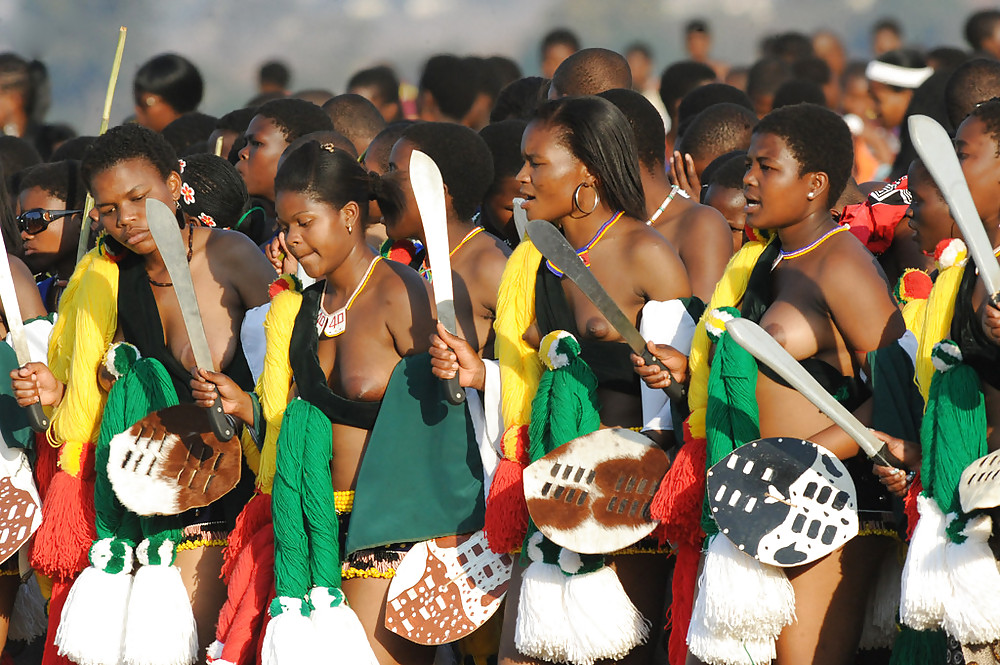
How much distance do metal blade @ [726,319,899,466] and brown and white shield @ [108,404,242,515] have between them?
1.81 metres

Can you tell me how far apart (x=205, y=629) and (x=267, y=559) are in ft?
1.60

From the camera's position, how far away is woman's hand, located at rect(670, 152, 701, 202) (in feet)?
19.0

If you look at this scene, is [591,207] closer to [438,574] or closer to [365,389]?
[365,389]

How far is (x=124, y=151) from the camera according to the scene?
461 cm

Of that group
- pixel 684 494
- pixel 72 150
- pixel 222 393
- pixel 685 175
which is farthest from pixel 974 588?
pixel 72 150

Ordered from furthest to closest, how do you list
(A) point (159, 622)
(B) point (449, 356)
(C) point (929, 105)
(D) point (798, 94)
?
(D) point (798, 94)
(C) point (929, 105)
(A) point (159, 622)
(B) point (449, 356)

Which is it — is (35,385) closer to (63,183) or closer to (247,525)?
(247,525)

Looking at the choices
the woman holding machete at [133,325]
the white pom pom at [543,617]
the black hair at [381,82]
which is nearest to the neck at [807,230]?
the white pom pom at [543,617]

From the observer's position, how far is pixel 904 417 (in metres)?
3.57

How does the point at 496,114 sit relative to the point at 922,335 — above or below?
below

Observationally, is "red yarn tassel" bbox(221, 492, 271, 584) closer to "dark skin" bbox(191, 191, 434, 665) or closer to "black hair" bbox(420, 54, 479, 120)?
"dark skin" bbox(191, 191, 434, 665)

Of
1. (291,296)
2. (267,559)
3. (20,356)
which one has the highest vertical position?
(291,296)

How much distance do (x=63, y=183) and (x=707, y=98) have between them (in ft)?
10.1

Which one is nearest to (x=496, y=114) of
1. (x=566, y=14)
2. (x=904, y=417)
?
(x=566, y=14)
